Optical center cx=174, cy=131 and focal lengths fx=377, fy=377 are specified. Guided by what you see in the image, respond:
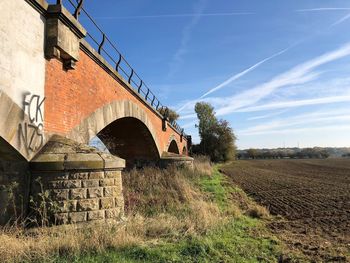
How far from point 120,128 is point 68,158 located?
39.0 feet

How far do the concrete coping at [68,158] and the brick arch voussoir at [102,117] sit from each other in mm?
1056

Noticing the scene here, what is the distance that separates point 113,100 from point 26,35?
5.72 m

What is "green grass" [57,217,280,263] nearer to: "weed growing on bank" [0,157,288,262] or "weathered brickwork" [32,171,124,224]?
"weed growing on bank" [0,157,288,262]

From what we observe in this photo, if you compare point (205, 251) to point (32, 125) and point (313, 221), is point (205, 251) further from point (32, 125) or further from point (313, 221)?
point (313, 221)

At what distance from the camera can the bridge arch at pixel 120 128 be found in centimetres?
981

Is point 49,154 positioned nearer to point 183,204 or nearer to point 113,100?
point 183,204

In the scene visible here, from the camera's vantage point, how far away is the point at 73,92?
8992 millimetres

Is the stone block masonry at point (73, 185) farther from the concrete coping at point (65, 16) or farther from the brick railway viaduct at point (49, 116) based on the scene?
the concrete coping at point (65, 16)

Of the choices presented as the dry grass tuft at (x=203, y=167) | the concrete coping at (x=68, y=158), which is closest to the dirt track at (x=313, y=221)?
the concrete coping at (x=68, y=158)

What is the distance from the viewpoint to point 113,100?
12.6 meters

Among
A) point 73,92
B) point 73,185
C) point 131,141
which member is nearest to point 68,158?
point 73,185

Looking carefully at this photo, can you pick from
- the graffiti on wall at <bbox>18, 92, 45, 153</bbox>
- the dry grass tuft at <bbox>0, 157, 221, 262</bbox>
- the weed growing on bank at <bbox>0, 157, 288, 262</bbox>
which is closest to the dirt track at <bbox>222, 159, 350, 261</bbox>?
the weed growing on bank at <bbox>0, 157, 288, 262</bbox>

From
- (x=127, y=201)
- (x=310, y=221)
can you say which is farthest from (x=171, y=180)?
(x=310, y=221)

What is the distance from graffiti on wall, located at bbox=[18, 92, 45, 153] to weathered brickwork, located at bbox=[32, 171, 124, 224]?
1.95 ft
